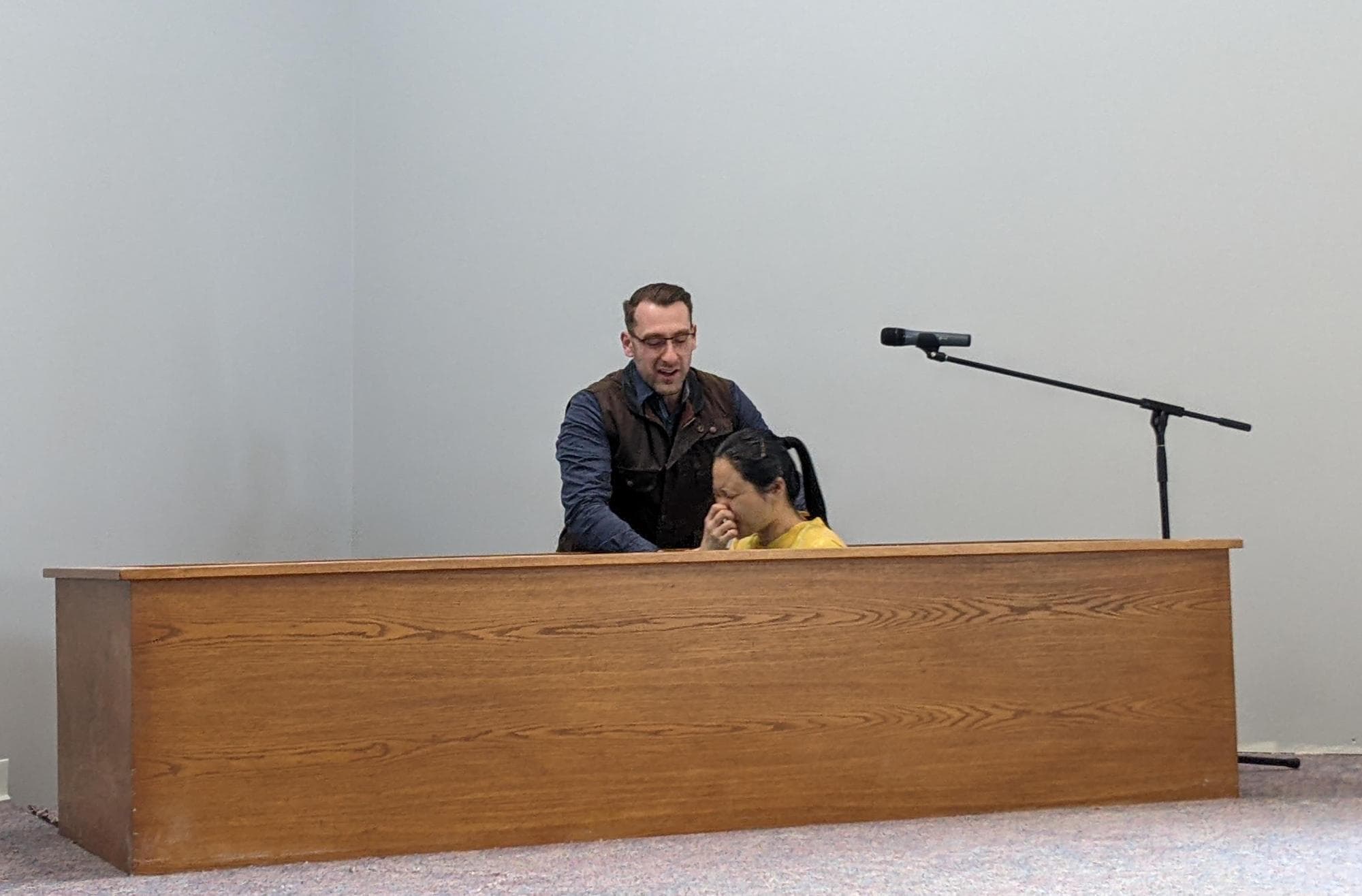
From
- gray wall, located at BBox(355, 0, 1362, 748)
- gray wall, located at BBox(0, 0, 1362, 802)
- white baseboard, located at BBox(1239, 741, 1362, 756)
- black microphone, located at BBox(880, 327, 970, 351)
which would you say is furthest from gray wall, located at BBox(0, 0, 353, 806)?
white baseboard, located at BBox(1239, 741, 1362, 756)

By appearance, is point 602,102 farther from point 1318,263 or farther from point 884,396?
point 1318,263

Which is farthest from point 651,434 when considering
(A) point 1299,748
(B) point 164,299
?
(A) point 1299,748

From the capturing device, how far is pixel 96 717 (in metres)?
2.62

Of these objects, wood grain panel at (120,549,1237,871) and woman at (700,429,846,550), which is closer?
wood grain panel at (120,549,1237,871)

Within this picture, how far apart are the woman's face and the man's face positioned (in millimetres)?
557

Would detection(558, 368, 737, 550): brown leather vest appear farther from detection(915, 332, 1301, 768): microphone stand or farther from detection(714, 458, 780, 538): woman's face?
detection(915, 332, 1301, 768): microphone stand

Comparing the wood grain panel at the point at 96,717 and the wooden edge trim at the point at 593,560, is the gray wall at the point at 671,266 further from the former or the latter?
the wooden edge trim at the point at 593,560

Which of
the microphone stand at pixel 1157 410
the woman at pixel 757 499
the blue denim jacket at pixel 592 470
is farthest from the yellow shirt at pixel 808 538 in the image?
the microphone stand at pixel 1157 410

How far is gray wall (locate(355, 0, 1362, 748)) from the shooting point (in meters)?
4.16

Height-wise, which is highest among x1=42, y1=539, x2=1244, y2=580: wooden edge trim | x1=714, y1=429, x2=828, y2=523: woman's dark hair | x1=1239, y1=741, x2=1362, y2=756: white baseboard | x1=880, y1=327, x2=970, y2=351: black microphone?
x1=880, y1=327, x2=970, y2=351: black microphone

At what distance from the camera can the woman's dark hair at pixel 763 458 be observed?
3.15 metres

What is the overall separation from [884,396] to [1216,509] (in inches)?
38.2

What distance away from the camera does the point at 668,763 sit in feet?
8.87

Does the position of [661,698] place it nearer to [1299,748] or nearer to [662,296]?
[662,296]
